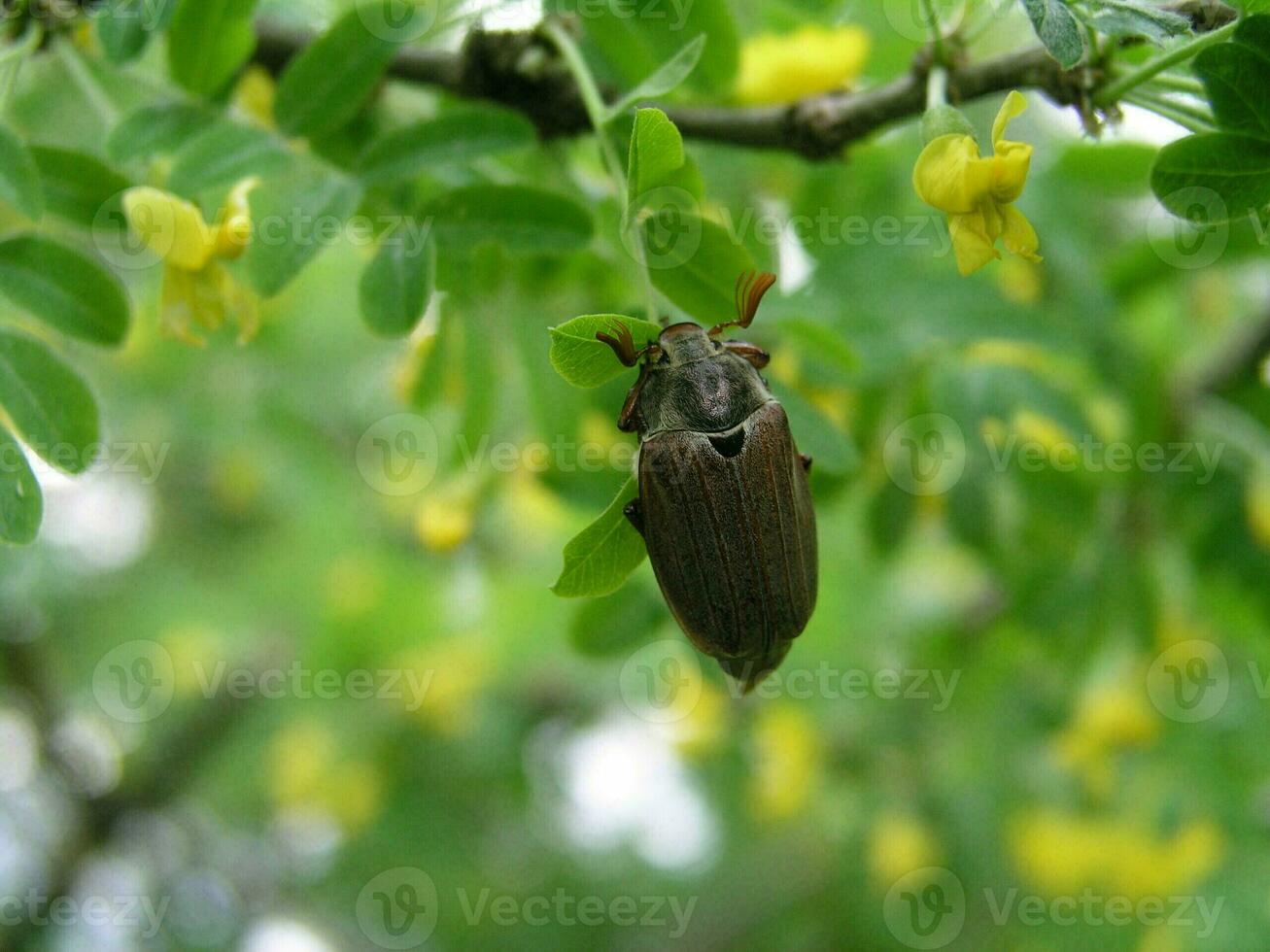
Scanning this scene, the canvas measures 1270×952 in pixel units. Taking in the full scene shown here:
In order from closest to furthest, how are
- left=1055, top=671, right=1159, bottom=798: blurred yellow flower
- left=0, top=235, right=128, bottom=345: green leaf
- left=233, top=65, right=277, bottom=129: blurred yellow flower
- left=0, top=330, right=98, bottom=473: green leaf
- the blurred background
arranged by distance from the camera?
left=0, top=330, right=98, bottom=473: green leaf, left=0, top=235, right=128, bottom=345: green leaf, left=233, top=65, right=277, bottom=129: blurred yellow flower, the blurred background, left=1055, top=671, right=1159, bottom=798: blurred yellow flower

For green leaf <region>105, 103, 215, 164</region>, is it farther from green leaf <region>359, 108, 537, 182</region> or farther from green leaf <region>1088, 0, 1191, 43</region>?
green leaf <region>1088, 0, 1191, 43</region>

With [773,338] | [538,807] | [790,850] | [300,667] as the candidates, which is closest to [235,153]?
[773,338]

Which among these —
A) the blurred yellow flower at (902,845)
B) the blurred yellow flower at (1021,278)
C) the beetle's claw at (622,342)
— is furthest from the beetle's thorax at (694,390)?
the blurred yellow flower at (902,845)

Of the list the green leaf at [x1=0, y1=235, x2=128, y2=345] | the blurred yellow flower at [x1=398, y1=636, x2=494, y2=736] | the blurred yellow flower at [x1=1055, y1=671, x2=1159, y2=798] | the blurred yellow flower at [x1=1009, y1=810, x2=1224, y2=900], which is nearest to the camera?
the green leaf at [x1=0, y1=235, x2=128, y2=345]

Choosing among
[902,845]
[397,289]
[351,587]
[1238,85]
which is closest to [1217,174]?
[1238,85]

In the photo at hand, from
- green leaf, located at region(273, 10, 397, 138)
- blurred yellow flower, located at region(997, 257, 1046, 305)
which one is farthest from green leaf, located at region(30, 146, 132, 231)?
blurred yellow flower, located at region(997, 257, 1046, 305)

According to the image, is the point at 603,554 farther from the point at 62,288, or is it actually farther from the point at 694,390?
the point at 62,288

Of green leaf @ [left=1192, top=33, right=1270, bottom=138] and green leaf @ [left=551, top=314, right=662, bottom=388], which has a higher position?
green leaf @ [left=1192, top=33, right=1270, bottom=138]

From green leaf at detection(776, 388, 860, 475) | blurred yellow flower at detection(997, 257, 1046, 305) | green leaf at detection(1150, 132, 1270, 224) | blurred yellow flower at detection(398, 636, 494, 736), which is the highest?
green leaf at detection(1150, 132, 1270, 224)
